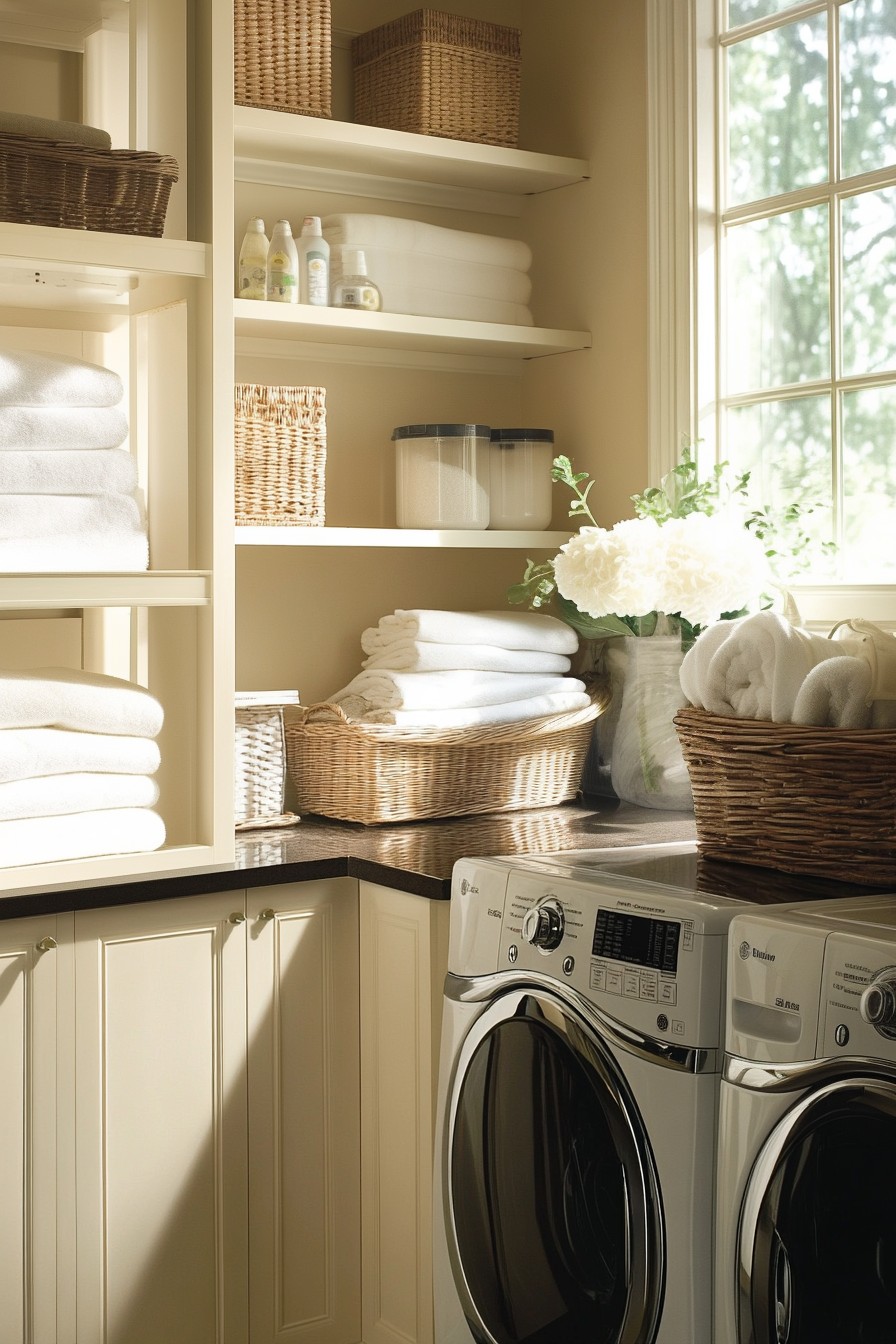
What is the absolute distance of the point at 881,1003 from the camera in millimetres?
1409

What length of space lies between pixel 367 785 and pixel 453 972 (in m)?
0.62

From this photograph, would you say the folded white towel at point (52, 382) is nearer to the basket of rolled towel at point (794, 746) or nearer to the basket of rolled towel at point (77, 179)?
the basket of rolled towel at point (77, 179)

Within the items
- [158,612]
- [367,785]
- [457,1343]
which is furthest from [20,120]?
[457,1343]

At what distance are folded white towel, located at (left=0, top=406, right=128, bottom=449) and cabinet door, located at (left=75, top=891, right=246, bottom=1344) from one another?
662mm

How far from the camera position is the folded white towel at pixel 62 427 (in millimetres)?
2016

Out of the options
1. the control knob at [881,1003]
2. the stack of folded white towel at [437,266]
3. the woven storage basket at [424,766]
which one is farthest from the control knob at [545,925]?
the stack of folded white towel at [437,266]

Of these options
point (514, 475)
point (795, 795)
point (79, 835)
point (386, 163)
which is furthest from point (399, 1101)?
point (386, 163)

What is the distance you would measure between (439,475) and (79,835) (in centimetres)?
105

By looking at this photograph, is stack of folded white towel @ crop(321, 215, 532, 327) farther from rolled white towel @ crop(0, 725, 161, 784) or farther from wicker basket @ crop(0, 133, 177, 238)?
rolled white towel @ crop(0, 725, 161, 784)

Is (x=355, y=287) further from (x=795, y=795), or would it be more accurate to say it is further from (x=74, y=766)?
(x=795, y=795)

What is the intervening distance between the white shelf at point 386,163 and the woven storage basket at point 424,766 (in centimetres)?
102

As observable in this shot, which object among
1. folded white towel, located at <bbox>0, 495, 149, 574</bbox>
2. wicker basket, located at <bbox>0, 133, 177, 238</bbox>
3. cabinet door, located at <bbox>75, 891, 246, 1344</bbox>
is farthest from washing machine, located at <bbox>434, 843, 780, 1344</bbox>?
wicker basket, located at <bbox>0, 133, 177, 238</bbox>

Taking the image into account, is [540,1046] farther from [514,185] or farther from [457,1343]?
[514,185]

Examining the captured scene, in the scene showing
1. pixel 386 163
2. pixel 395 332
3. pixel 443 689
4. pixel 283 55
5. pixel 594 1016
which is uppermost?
pixel 283 55
